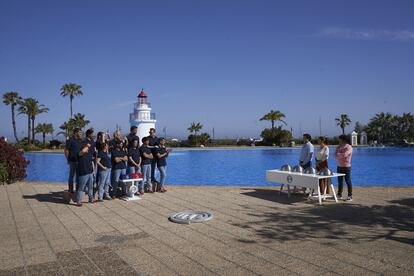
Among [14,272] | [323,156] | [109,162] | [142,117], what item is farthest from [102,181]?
[142,117]

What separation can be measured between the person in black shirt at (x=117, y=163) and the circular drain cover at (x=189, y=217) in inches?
97.3

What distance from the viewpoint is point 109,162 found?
26.8 feet

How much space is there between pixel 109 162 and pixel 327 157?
5.27 m

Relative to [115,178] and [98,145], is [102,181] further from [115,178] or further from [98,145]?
[98,145]

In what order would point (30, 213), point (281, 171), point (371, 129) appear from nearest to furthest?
1. point (30, 213)
2. point (281, 171)
3. point (371, 129)

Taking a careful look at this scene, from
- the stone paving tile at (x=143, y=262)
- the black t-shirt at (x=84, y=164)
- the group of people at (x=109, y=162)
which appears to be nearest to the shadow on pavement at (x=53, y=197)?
the group of people at (x=109, y=162)

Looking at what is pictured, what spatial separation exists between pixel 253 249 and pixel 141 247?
5.02 feet

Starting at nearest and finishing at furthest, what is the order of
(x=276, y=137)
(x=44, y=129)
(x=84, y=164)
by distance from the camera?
(x=84, y=164)
(x=276, y=137)
(x=44, y=129)

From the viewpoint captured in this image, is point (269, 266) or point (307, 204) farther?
point (307, 204)

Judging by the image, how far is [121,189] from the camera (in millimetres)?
8891

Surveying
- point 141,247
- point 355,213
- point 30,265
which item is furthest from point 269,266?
point 355,213

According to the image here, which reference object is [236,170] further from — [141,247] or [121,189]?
[141,247]

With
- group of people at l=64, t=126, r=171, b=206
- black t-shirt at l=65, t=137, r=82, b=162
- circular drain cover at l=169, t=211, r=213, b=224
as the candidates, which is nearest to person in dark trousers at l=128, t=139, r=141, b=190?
group of people at l=64, t=126, r=171, b=206

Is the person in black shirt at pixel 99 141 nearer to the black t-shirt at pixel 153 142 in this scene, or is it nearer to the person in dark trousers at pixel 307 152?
the black t-shirt at pixel 153 142
